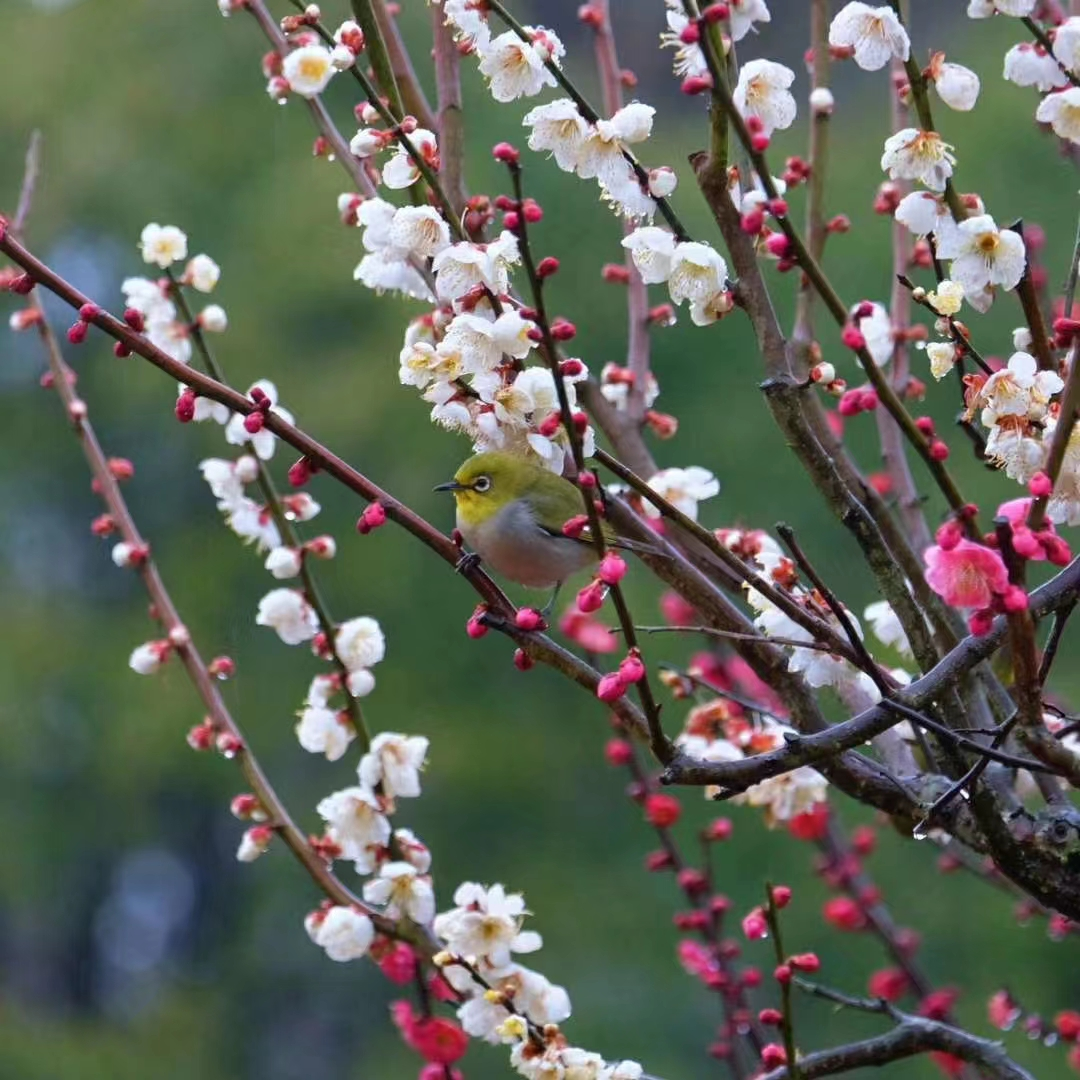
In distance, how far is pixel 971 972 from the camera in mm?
7223

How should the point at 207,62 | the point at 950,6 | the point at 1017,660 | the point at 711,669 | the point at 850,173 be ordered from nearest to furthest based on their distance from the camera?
the point at 1017,660 → the point at 711,669 → the point at 950,6 → the point at 850,173 → the point at 207,62

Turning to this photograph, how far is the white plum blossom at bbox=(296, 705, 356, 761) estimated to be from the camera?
189cm

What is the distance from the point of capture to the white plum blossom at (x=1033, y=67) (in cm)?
146

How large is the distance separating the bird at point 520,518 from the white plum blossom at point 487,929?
570 mm

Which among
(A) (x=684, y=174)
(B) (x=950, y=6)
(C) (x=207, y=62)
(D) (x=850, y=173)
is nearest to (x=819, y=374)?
(A) (x=684, y=174)

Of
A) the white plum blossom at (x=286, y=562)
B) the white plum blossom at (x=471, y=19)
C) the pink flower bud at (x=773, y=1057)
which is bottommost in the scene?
the pink flower bud at (x=773, y=1057)

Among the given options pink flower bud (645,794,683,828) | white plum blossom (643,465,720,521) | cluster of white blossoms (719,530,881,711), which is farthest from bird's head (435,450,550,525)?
cluster of white blossoms (719,530,881,711)

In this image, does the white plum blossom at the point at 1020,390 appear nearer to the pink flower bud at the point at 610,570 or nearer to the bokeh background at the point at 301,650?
the pink flower bud at the point at 610,570

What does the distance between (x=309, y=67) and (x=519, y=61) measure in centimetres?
18

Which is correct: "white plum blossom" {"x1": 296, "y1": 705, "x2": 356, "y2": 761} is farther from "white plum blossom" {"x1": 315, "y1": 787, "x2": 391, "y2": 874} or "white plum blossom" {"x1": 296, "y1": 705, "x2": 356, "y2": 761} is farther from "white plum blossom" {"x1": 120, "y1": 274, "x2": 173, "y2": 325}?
"white plum blossom" {"x1": 120, "y1": 274, "x2": 173, "y2": 325}

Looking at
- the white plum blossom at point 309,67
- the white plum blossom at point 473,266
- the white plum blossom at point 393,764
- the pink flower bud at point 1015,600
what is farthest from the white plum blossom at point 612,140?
the white plum blossom at point 393,764

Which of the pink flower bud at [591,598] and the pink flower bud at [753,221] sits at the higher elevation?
the pink flower bud at [753,221]

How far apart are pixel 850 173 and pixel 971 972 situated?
158 inches

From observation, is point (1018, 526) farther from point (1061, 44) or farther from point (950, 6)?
point (950, 6)
